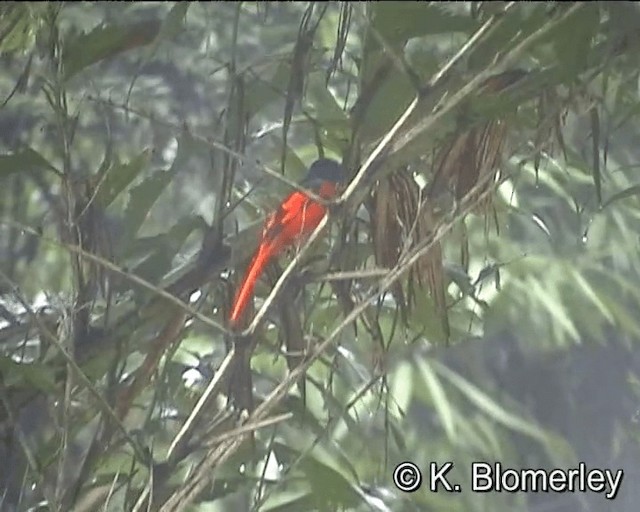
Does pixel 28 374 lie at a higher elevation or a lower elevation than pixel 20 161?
lower

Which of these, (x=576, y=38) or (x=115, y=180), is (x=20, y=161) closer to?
(x=115, y=180)

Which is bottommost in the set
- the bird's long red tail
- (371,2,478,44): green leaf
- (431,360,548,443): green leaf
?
(431,360,548,443): green leaf

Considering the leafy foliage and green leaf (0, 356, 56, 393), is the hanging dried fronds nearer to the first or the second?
the leafy foliage

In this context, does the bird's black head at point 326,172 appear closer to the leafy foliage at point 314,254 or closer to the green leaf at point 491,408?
the leafy foliage at point 314,254

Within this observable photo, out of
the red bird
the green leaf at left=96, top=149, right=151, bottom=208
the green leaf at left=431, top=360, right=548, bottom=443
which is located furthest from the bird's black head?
the green leaf at left=431, top=360, right=548, bottom=443

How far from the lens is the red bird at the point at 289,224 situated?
552 millimetres

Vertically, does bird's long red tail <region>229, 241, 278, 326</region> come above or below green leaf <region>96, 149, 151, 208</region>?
below

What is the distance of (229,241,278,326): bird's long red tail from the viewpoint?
0.56 metres

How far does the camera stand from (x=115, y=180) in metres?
0.59

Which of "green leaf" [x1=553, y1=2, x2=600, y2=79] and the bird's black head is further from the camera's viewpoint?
the bird's black head

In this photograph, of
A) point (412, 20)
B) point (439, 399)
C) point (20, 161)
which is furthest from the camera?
point (439, 399)

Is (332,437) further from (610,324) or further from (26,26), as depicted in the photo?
(26,26)

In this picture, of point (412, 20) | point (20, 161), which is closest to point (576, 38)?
point (412, 20)

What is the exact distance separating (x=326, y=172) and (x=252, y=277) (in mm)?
74
